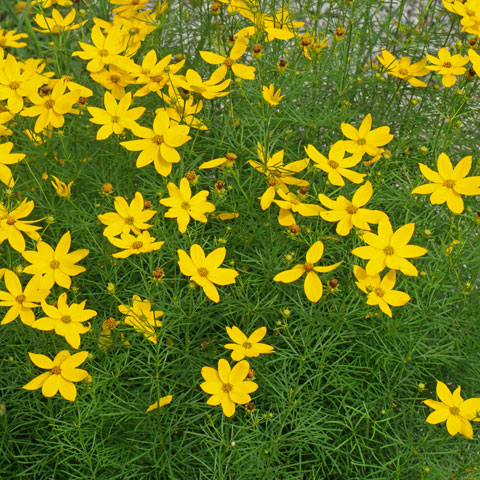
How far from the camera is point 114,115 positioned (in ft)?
6.04

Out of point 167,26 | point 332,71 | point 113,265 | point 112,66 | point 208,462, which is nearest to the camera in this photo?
point 208,462

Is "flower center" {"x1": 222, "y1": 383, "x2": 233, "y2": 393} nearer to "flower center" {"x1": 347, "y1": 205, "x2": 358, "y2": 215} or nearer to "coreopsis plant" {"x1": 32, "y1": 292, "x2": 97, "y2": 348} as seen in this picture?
"coreopsis plant" {"x1": 32, "y1": 292, "x2": 97, "y2": 348}

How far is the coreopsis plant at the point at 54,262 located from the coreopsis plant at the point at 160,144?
30cm

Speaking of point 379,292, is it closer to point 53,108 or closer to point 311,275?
point 311,275

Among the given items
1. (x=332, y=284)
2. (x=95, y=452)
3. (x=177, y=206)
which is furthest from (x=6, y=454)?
(x=332, y=284)

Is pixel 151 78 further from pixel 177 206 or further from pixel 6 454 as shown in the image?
pixel 6 454

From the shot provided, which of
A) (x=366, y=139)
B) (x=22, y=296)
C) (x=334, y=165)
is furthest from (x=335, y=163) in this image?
(x=22, y=296)

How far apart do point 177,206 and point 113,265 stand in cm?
35

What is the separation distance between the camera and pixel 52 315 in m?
1.53

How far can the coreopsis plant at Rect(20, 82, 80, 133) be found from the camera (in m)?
1.82

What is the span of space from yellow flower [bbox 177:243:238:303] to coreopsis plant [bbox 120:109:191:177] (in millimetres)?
298

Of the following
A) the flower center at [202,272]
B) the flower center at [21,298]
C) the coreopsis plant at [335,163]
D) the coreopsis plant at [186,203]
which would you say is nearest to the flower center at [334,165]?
the coreopsis plant at [335,163]

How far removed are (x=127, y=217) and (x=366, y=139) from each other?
0.73 meters

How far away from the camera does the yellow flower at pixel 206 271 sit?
4.84 feet
